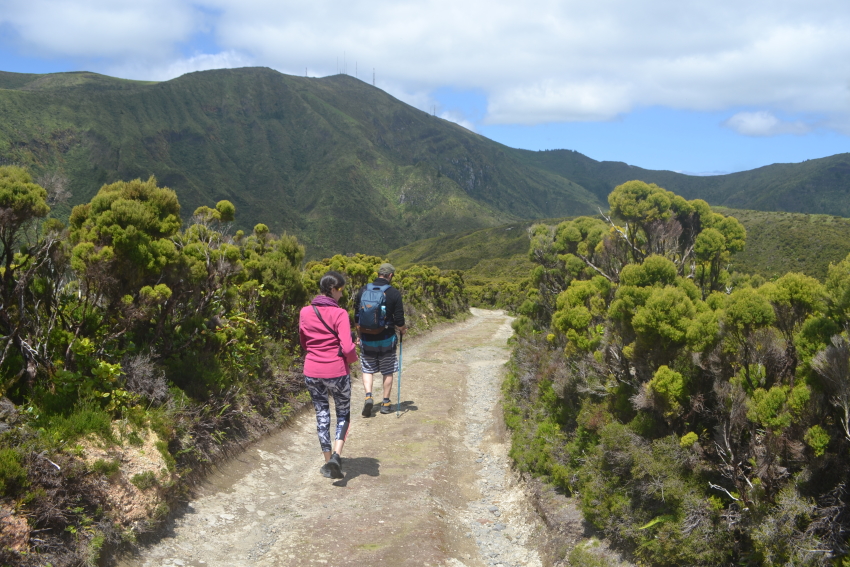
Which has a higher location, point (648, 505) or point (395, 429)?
point (648, 505)

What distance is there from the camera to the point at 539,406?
8.62 m

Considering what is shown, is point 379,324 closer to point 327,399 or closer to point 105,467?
point 327,399

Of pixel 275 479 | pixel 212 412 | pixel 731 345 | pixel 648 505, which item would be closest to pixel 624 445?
pixel 648 505

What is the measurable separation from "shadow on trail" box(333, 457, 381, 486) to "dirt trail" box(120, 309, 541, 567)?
1 centimetres

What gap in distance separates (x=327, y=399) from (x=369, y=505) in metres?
1.24

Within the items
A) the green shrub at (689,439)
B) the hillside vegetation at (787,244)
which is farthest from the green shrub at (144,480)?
the hillside vegetation at (787,244)

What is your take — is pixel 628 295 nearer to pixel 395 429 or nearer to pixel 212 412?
pixel 395 429

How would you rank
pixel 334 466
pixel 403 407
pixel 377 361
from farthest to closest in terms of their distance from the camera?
pixel 403 407, pixel 377 361, pixel 334 466

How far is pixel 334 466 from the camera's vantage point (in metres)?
6.33

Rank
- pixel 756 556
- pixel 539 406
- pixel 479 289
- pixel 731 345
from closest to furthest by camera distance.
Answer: pixel 756 556
pixel 731 345
pixel 539 406
pixel 479 289

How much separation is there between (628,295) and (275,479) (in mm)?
4658

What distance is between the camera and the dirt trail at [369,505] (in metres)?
4.91

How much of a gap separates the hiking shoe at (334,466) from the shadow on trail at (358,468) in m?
0.12

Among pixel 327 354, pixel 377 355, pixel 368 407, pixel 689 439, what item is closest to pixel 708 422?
pixel 689 439
